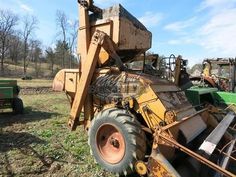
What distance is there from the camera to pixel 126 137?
4.11 meters

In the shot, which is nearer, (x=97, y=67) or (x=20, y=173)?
(x=20, y=173)

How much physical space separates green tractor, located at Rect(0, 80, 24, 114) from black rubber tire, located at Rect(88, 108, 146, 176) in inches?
215

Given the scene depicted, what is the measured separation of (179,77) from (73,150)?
338 cm

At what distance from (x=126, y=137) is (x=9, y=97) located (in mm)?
6193

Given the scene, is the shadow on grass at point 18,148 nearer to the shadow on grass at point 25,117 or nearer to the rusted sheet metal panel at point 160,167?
the shadow on grass at point 25,117

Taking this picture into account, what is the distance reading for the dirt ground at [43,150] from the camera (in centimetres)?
450

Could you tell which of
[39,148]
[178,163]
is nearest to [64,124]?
[39,148]

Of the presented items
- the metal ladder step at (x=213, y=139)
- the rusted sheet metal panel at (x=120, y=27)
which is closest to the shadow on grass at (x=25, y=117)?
the rusted sheet metal panel at (x=120, y=27)

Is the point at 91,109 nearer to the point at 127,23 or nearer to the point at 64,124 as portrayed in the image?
the point at 127,23

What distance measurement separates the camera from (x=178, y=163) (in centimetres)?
418

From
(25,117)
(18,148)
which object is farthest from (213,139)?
(25,117)

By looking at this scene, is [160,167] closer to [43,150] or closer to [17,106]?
[43,150]

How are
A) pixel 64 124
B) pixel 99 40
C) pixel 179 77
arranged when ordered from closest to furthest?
pixel 99 40 < pixel 179 77 < pixel 64 124

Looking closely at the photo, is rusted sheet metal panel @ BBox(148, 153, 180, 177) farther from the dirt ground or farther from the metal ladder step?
the dirt ground
